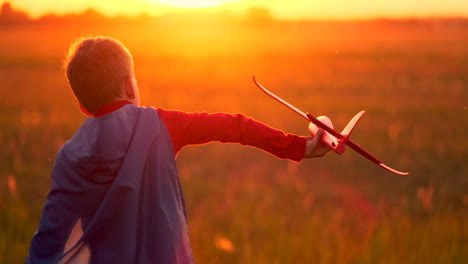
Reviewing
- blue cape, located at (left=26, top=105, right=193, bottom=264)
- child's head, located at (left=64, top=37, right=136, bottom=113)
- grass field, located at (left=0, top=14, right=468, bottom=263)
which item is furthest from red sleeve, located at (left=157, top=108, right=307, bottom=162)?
grass field, located at (left=0, top=14, right=468, bottom=263)

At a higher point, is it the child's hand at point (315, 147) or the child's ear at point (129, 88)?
the child's ear at point (129, 88)

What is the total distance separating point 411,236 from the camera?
170 inches

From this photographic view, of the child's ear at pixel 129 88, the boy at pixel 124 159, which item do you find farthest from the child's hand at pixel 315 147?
the child's ear at pixel 129 88

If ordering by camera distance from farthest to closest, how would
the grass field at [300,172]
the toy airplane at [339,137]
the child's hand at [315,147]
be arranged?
the grass field at [300,172], the child's hand at [315,147], the toy airplane at [339,137]

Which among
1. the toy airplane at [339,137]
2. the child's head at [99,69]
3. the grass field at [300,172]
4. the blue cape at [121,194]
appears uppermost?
the child's head at [99,69]

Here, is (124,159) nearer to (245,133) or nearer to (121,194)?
(121,194)

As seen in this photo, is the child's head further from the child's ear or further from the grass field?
the grass field

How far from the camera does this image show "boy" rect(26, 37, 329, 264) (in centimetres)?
189

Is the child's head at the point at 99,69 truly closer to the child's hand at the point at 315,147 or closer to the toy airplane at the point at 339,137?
the toy airplane at the point at 339,137

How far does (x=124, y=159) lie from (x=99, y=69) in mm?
291

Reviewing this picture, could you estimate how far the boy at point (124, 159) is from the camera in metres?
1.89

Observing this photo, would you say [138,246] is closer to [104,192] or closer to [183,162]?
[104,192]

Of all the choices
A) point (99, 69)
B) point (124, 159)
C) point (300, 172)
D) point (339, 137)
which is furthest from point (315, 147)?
point (300, 172)

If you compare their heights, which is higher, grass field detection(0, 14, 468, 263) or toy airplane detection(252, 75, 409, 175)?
toy airplane detection(252, 75, 409, 175)
